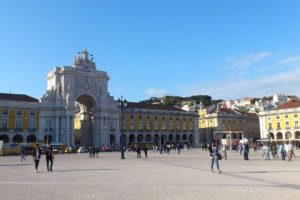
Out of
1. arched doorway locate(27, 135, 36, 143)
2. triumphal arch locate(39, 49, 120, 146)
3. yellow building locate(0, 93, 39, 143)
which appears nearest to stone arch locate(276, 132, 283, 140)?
triumphal arch locate(39, 49, 120, 146)

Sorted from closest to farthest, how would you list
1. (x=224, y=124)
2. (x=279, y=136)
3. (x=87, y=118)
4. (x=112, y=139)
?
1. (x=87, y=118)
2. (x=112, y=139)
3. (x=279, y=136)
4. (x=224, y=124)

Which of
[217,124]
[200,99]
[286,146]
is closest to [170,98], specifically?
[200,99]

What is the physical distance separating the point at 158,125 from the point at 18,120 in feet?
126

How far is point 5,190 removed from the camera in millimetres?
12461

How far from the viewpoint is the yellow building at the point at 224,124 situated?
106062 mm

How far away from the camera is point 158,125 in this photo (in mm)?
97875

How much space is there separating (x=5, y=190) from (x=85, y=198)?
370cm

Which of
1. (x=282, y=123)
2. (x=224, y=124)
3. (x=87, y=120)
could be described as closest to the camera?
(x=87, y=120)

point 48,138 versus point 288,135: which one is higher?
point 48,138

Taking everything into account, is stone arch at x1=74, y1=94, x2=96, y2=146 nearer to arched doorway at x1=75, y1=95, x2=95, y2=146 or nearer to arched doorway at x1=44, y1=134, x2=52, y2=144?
arched doorway at x1=75, y1=95, x2=95, y2=146

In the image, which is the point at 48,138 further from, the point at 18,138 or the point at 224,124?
the point at 224,124

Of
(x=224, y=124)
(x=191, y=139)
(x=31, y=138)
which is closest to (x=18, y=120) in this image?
(x=31, y=138)

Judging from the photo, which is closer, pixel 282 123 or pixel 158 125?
pixel 282 123

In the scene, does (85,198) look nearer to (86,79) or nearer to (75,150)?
(75,150)
